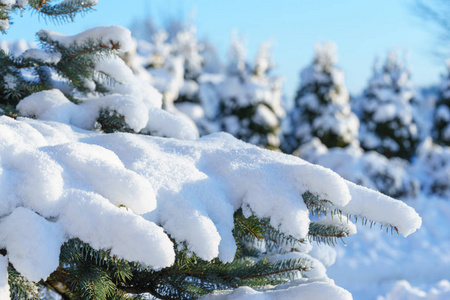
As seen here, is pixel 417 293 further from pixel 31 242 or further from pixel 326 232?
pixel 31 242

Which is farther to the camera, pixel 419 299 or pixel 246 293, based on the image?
pixel 419 299

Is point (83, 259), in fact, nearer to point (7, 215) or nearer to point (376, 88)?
point (7, 215)

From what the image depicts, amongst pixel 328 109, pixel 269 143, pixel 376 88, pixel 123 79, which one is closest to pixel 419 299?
pixel 123 79

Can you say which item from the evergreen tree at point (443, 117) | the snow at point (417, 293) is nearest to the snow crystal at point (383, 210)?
the snow at point (417, 293)

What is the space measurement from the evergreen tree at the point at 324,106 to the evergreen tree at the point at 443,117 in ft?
12.5

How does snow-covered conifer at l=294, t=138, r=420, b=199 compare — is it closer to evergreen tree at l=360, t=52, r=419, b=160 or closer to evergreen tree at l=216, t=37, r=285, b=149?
evergreen tree at l=216, t=37, r=285, b=149

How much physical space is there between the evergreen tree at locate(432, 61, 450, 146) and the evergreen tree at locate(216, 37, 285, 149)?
20.7 ft

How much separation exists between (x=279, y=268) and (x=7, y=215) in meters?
1.18

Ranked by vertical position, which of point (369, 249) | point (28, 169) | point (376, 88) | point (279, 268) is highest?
point (376, 88)

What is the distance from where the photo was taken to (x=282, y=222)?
4.96 feet

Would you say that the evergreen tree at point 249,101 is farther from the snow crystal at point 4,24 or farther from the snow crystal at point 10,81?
the snow crystal at point 4,24

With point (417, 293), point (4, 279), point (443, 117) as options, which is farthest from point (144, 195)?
point (443, 117)

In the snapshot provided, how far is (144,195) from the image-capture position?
1386mm

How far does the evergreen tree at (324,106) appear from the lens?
15258 mm
